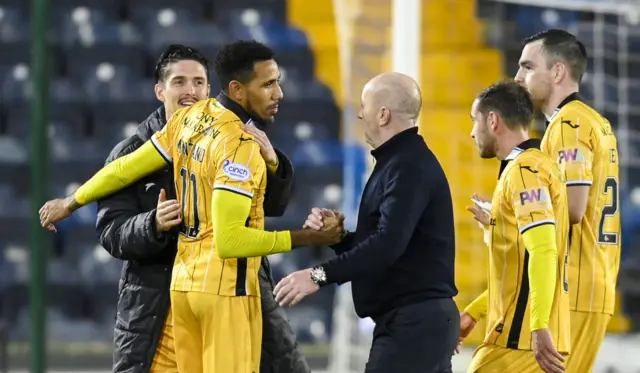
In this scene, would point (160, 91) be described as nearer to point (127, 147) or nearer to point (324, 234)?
point (127, 147)

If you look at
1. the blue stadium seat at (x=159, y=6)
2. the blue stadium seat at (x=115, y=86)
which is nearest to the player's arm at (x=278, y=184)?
the blue stadium seat at (x=115, y=86)

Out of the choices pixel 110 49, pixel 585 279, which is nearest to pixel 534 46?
pixel 585 279

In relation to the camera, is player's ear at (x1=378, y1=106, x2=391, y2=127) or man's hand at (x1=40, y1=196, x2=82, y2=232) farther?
man's hand at (x1=40, y1=196, x2=82, y2=232)

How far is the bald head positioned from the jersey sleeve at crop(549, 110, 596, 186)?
66cm

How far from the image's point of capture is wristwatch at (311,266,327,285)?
11.6 ft

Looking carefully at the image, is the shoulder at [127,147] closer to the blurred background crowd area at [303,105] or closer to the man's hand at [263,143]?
the man's hand at [263,143]

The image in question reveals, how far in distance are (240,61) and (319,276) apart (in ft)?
2.83

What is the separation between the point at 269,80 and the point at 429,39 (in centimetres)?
452

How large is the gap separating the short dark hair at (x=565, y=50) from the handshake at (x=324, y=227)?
3.50 feet

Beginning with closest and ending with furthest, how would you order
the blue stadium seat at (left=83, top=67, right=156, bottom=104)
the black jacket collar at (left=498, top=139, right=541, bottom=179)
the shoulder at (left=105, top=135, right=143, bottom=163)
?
the black jacket collar at (left=498, top=139, right=541, bottom=179), the shoulder at (left=105, top=135, right=143, bottom=163), the blue stadium seat at (left=83, top=67, right=156, bottom=104)

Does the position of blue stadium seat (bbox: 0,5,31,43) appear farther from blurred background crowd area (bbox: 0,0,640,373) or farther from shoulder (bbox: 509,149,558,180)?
shoulder (bbox: 509,149,558,180)

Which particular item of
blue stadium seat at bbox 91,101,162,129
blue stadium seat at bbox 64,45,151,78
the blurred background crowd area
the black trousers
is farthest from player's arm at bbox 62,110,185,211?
blue stadium seat at bbox 64,45,151,78

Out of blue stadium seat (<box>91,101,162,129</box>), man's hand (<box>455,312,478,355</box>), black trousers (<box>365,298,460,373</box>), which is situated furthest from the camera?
blue stadium seat (<box>91,101,162,129</box>)

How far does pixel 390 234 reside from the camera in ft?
11.6
